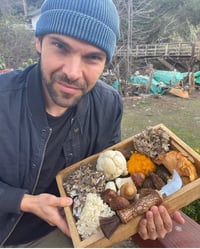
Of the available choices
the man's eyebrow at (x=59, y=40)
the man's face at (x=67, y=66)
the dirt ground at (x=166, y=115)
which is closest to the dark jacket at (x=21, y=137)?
the man's face at (x=67, y=66)

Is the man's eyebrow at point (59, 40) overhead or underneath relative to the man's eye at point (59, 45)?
overhead

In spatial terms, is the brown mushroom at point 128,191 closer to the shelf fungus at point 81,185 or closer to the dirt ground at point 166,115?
the shelf fungus at point 81,185

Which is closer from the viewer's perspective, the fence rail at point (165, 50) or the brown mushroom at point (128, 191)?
the brown mushroom at point (128, 191)

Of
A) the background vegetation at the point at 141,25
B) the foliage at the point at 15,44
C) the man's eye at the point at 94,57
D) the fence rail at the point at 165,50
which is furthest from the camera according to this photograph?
the fence rail at the point at 165,50

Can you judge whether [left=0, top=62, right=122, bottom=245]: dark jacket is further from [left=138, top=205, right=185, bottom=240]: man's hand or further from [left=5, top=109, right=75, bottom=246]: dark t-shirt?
[left=138, top=205, right=185, bottom=240]: man's hand

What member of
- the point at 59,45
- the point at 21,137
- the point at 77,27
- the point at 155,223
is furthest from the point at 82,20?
the point at 155,223

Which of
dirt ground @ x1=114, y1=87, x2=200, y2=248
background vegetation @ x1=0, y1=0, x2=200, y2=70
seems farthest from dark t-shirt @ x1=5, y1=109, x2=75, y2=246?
background vegetation @ x1=0, y1=0, x2=200, y2=70

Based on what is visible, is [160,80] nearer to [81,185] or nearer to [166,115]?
[166,115]

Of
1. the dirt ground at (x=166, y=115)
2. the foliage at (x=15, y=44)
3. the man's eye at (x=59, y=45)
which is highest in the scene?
the man's eye at (x=59, y=45)

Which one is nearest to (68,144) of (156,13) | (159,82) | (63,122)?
(63,122)
